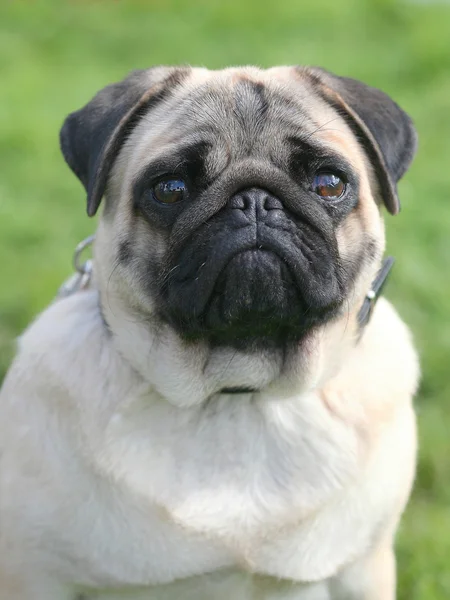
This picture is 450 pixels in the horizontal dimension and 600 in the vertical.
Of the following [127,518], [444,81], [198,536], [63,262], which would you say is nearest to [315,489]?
[198,536]

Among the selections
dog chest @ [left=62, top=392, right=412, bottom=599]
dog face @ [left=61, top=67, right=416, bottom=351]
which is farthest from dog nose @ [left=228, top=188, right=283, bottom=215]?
dog chest @ [left=62, top=392, right=412, bottom=599]

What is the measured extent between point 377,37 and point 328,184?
633cm

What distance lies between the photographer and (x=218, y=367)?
2.82 m

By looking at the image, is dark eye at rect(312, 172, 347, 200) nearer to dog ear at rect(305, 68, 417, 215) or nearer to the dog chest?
dog ear at rect(305, 68, 417, 215)

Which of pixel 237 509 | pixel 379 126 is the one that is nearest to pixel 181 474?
pixel 237 509

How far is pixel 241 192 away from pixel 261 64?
4.47 m

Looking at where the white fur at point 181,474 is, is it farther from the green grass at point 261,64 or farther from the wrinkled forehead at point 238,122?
the green grass at point 261,64

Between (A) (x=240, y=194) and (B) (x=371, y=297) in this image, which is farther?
(B) (x=371, y=297)

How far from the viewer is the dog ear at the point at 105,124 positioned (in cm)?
286

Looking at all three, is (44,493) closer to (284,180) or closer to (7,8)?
(284,180)

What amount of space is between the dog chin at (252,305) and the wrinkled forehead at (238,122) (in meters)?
0.32

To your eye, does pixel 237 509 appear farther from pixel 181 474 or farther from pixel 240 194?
pixel 240 194

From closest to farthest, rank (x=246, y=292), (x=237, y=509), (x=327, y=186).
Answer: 1. (x=246, y=292)
2. (x=327, y=186)
3. (x=237, y=509)

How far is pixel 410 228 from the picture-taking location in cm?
595
